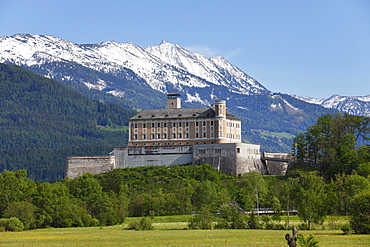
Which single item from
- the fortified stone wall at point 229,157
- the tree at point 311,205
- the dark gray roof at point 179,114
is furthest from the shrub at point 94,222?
the dark gray roof at point 179,114

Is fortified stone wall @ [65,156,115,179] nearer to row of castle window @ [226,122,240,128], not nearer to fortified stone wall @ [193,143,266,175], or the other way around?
fortified stone wall @ [193,143,266,175]

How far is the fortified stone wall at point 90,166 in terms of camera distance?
534ft

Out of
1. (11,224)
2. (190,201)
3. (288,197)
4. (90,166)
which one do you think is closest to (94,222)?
(11,224)

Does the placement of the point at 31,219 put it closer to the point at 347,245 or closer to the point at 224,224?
the point at 224,224

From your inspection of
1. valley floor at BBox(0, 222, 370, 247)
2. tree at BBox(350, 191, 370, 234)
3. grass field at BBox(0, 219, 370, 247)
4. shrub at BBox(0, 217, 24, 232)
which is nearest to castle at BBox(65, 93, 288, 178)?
shrub at BBox(0, 217, 24, 232)

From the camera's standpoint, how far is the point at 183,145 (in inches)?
6344

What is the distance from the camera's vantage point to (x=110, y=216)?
4353 inches

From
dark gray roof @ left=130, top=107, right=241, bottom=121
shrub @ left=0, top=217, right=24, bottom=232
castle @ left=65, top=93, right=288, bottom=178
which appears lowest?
shrub @ left=0, top=217, right=24, bottom=232

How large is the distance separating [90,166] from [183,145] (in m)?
23.7

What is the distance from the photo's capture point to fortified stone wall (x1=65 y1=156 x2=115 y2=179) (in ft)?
534

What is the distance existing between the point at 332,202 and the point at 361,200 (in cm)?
1583

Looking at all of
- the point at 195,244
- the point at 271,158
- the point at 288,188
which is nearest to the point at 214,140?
the point at 271,158

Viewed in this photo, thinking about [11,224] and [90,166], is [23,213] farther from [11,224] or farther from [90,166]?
[90,166]

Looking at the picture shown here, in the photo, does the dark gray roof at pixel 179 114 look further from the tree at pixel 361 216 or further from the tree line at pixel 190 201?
the tree at pixel 361 216
